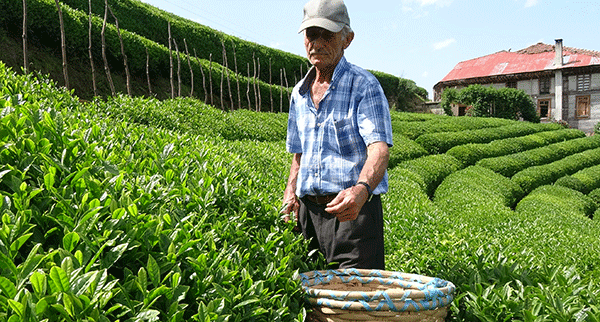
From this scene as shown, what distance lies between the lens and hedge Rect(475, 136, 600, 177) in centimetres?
1980

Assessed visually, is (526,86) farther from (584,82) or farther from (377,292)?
(377,292)

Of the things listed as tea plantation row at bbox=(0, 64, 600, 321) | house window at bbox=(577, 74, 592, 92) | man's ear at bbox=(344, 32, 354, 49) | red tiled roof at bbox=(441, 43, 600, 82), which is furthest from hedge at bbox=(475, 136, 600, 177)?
man's ear at bbox=(344, 32, 354, 49)

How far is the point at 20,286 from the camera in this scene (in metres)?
1.36

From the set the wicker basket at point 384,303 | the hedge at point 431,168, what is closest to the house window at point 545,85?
the hedge at point 431,168

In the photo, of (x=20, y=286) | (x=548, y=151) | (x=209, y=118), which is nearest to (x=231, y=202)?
→ (x=20, y=286)

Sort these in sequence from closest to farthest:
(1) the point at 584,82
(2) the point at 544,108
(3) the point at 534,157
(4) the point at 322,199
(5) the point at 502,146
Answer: (4) the point at 322,199
(3) the point at 534,157
(5) the point at 502,146
(1) the point at 584,82
(2) the point at 544,108

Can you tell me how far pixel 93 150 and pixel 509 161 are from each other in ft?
67.5

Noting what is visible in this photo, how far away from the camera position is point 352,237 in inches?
106

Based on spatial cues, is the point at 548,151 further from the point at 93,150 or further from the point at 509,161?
the point at 93,150

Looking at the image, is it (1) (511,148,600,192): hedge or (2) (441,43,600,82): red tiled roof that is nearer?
(1) (511,148,600,192): hedge

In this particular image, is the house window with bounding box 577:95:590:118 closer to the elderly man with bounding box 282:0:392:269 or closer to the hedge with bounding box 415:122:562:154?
the hedge with bounding box 415:122:562:154

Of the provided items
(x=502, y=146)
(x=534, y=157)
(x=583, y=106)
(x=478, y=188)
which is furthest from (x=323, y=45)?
(x=583, y=106)

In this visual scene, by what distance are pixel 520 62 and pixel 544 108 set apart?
5.49 m

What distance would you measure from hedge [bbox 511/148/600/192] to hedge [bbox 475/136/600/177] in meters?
0.53
